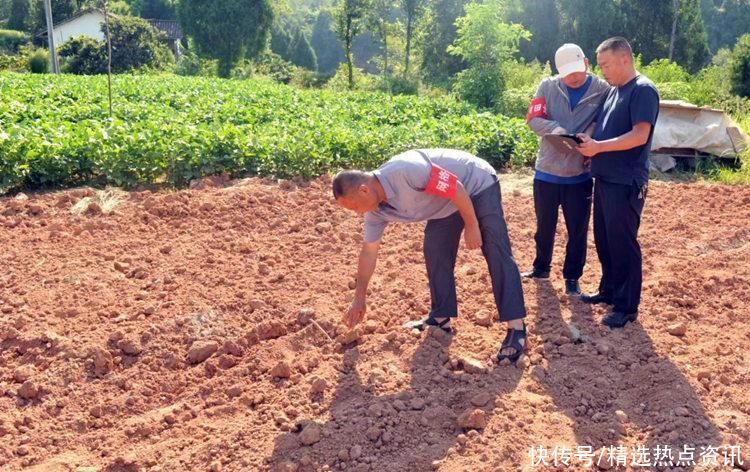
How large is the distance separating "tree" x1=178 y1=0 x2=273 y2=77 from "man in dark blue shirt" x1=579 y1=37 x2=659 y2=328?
3181 centimetres

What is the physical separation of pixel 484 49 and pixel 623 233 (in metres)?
15.9

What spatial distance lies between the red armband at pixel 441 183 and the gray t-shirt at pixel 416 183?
1.0 inches

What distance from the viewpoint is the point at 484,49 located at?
63.5 feet

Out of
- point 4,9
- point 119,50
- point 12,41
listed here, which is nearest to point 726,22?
point 119,50

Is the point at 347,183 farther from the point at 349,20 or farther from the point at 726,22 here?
the point at 726,22

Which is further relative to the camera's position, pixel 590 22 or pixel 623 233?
pixel 590 22

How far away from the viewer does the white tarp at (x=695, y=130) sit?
338 inches

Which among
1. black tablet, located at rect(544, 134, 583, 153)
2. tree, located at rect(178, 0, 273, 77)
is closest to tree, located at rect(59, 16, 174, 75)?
tree, located at rect(178, 0, 273, 77)

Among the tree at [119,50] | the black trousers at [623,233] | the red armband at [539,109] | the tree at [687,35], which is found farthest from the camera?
the tree at [119,50]

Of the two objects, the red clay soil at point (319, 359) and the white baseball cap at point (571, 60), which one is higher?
the white baseball cap at point (571, 60)

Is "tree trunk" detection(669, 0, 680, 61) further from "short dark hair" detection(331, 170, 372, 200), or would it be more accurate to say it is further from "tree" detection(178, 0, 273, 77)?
"short dark hair" detection(331, 170, 372, 200)

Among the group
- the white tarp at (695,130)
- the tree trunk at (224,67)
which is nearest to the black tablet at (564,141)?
the white tarp at (695,130)

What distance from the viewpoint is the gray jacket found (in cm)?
456

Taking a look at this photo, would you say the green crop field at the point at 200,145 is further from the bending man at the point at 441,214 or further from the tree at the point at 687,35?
the tree at the point at 687,35
